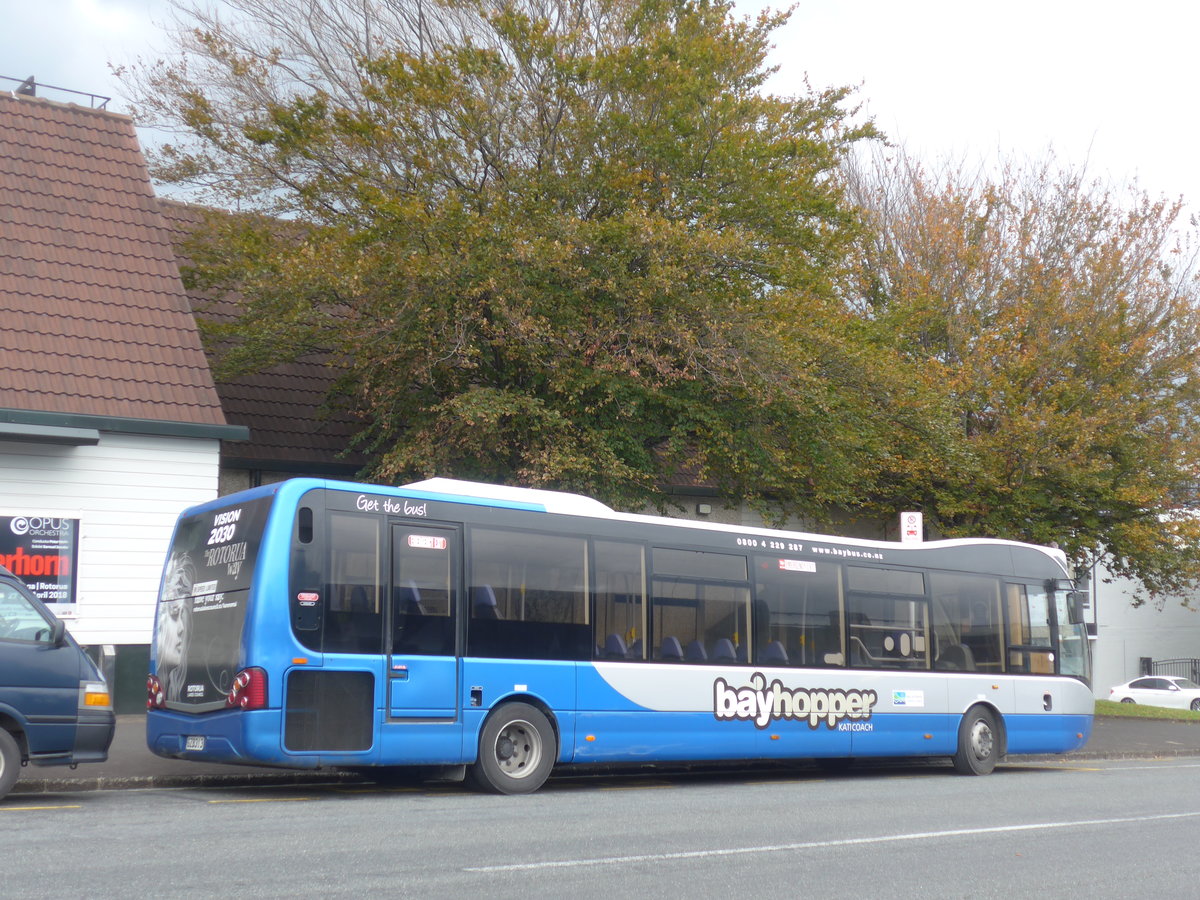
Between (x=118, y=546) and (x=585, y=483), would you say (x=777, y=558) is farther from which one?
(x=118, y=546)

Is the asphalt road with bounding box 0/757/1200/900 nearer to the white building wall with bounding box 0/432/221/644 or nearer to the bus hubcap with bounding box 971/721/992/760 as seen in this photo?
the bus hubcap with bounding box 971/721/992/760

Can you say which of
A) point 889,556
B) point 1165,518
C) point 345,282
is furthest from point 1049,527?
point 345,282

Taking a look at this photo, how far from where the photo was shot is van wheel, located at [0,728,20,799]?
31.8ft

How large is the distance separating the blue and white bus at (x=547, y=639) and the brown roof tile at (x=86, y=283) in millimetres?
4624

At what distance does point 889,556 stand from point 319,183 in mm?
9940

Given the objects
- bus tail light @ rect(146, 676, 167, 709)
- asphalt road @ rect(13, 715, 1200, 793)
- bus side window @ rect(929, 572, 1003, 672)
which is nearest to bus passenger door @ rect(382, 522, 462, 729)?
asphalt road @ rect(13, 715, 1200, 793)

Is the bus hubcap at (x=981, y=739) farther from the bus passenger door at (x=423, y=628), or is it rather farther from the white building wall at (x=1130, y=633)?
the white building wall at (x=1130, y=633)

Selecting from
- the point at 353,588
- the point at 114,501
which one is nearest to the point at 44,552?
the point at 114,501

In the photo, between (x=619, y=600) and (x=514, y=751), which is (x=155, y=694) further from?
(x=619, y=600)

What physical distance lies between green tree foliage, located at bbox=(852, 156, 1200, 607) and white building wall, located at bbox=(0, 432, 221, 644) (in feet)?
40.1

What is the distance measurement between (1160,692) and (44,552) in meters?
33.1

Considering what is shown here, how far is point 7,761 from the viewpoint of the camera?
974cm

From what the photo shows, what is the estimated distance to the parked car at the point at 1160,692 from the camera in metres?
37.4

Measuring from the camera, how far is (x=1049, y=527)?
82.0 ft
